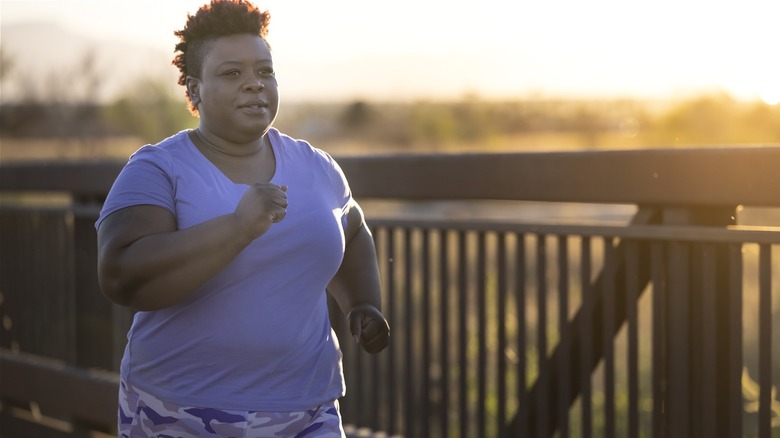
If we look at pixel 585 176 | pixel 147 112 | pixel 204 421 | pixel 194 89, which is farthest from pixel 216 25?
pixel 147 112

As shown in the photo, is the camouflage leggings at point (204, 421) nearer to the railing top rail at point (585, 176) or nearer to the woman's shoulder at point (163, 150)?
the woman's shoulder at point (163, 150)

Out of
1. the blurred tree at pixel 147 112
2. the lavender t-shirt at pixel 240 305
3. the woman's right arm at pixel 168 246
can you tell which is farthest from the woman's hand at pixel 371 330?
the blurred tree at pixel 147 112

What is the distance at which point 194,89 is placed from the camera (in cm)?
280

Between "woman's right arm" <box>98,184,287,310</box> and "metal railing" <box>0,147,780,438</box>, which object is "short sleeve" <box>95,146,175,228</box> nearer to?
"woman's right arm" <box>98,184,287,310</box>

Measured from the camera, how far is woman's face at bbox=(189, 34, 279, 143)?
267 centimetres

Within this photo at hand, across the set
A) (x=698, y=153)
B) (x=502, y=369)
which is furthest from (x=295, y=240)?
(x=502, y=369)

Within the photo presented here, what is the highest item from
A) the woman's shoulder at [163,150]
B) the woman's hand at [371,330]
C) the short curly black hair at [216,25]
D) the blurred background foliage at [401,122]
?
the short curly black hair at [216,25]

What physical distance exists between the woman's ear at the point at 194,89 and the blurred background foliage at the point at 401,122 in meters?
43.5

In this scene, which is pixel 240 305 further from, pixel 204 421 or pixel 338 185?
pixel 338 185

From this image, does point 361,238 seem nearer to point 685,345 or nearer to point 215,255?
point 215,255

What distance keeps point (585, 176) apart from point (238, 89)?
49.2 inches

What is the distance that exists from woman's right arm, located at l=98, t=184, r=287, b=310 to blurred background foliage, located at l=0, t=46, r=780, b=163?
43.9 metres

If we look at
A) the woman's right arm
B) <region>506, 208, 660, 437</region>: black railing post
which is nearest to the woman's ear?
the woman's right arm

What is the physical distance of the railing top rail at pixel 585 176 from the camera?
3096mm
